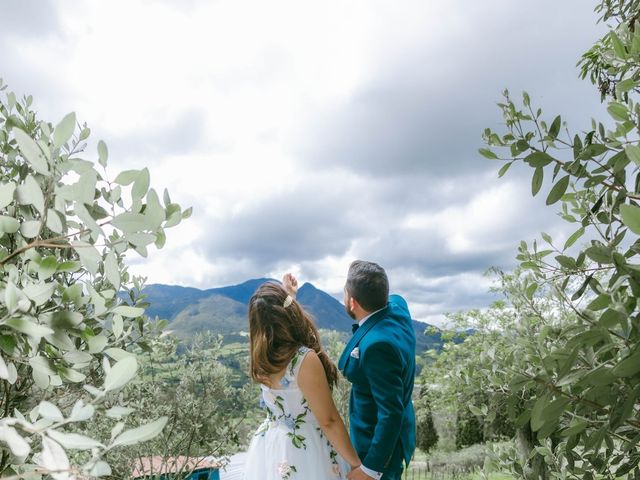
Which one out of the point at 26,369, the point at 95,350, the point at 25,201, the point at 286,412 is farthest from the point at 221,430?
the point at 25,201

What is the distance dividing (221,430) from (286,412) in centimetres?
375

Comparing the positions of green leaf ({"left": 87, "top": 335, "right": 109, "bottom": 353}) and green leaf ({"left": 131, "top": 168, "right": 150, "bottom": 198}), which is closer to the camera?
green leaf ({"left": 131, "top": 168, "right": 150, "bottom": 198})

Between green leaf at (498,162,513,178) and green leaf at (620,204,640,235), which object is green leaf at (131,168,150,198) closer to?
green leaf at (620,204,640,235)

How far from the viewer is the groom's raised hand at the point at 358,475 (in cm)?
311

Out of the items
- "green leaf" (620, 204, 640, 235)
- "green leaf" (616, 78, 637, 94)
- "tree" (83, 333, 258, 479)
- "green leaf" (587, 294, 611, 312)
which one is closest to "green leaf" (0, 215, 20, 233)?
"green leaf" (620, 204, 640, 235)

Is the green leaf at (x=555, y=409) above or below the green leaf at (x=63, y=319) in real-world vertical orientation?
below

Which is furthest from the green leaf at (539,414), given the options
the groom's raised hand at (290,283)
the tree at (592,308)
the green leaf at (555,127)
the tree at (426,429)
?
the tree at (426,429)

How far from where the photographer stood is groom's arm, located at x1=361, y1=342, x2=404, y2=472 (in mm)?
3020

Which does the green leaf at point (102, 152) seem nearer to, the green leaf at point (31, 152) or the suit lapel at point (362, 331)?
the green leaf at point (31, 152)

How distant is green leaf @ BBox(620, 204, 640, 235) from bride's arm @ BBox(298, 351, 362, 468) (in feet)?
8.44

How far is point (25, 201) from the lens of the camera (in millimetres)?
991

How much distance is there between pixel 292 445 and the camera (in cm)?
331

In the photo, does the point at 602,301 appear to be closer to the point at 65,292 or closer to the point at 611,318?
the point at 611,318

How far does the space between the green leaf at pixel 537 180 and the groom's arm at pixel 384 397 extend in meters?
Answer: 1.64
